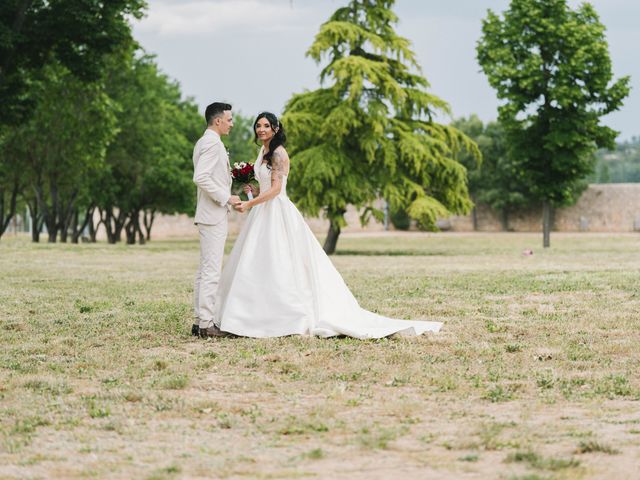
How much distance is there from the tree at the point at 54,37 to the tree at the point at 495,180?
43.4m

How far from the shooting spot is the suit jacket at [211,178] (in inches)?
357

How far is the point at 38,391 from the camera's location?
6.53m

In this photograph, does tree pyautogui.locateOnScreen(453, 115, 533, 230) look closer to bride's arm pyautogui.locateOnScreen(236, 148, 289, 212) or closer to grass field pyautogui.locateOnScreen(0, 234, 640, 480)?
grass field pyautogui.locateOnScreen(0, 234, 640, 480)

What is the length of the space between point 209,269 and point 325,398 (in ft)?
10.9

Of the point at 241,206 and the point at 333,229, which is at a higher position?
the point at 241,206

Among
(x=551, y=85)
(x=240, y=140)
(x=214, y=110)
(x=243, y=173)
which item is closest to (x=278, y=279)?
(x=243, y=173)

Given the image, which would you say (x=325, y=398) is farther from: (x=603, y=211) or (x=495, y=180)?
(x=495, y=180)

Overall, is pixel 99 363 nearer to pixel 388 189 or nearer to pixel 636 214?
pixel 388 189

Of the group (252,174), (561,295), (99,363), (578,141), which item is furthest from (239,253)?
(578,141)

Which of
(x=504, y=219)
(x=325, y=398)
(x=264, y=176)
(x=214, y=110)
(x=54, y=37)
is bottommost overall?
(x=325, y=398)

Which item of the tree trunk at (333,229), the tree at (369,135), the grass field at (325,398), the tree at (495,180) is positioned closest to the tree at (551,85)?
the tree at (369,135)

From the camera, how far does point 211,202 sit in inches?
364

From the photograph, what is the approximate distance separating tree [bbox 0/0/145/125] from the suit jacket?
16.8 m

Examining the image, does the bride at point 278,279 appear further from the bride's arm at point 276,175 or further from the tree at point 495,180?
the tree at point 495,180
